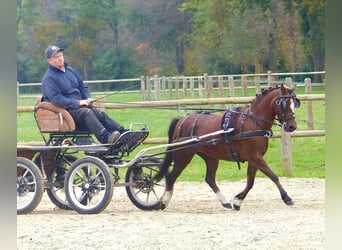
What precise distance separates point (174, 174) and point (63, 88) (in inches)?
51.6

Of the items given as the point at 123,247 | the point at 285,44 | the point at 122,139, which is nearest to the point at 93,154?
the point at 122,139

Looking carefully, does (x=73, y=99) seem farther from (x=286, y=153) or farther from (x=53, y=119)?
(x=286, y=153)

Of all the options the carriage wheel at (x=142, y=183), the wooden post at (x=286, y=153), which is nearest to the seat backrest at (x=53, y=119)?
the carriage wheel at (x=142, y=183)

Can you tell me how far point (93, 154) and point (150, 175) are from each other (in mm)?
575

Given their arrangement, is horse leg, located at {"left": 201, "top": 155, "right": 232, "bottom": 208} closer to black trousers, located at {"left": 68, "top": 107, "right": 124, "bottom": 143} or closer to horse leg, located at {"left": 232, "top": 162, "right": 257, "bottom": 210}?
horse leg, located at {"left": 232, "top": 162, "right": 257, "bottom": 210}

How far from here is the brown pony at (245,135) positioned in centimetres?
702

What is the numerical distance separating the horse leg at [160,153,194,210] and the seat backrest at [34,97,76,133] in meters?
1.05

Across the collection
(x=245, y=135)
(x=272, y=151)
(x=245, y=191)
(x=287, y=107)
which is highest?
(x=287, y=107)

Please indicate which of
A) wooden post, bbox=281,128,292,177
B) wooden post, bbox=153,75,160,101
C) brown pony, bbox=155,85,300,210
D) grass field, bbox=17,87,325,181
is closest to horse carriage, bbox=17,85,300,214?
brown pony, bbox=155,85,300,210

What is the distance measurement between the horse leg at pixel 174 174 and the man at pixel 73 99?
68 centimetres

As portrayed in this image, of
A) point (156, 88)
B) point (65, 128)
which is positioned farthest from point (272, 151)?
point (156, 88)

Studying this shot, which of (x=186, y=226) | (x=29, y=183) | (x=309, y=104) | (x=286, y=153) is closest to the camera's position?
(x=186, y=226)

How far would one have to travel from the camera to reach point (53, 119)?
6855 mm
